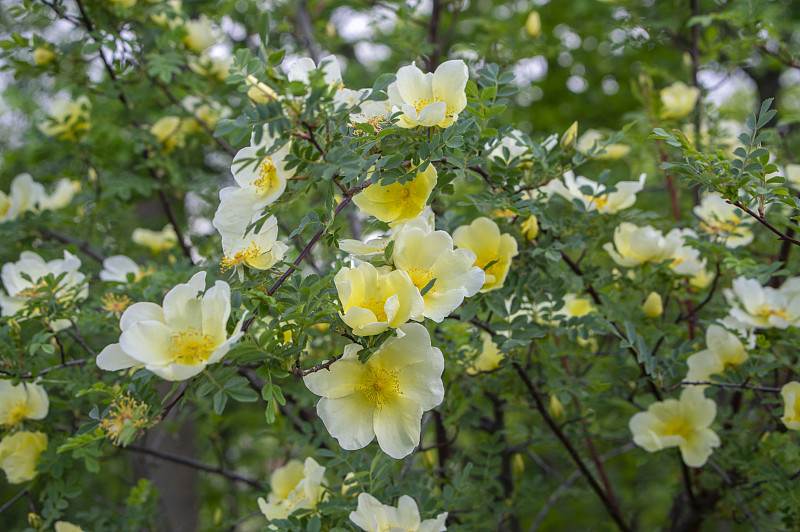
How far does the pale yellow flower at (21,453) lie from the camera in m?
1.82

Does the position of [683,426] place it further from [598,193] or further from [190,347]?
[190,347]

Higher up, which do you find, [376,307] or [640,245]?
[376,307]

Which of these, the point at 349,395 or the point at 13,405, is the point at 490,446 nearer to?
the point at 349,395

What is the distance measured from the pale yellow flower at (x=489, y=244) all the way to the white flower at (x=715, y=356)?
26.3 inches

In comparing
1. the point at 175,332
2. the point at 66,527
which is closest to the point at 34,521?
the point at 66,527

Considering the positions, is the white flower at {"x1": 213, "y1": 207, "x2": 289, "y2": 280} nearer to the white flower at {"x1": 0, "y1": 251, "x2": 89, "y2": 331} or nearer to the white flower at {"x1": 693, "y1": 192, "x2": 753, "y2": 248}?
the white flower at {"x1": 0, "y1": 251, "x2": 89, "y2": 331}

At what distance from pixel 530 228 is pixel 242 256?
A: 756 mm

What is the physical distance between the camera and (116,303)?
Result: 1.91m

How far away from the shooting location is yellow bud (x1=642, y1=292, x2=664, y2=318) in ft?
6.48

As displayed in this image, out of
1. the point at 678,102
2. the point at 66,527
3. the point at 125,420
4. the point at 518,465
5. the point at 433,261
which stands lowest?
the point at 518,465

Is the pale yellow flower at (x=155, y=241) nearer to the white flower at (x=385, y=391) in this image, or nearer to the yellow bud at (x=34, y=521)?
the yellow bud at (x=34, y=521)

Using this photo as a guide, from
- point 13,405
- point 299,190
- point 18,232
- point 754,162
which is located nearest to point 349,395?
point 299,190

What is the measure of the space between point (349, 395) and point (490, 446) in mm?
1020

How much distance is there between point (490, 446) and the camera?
2154 mm
